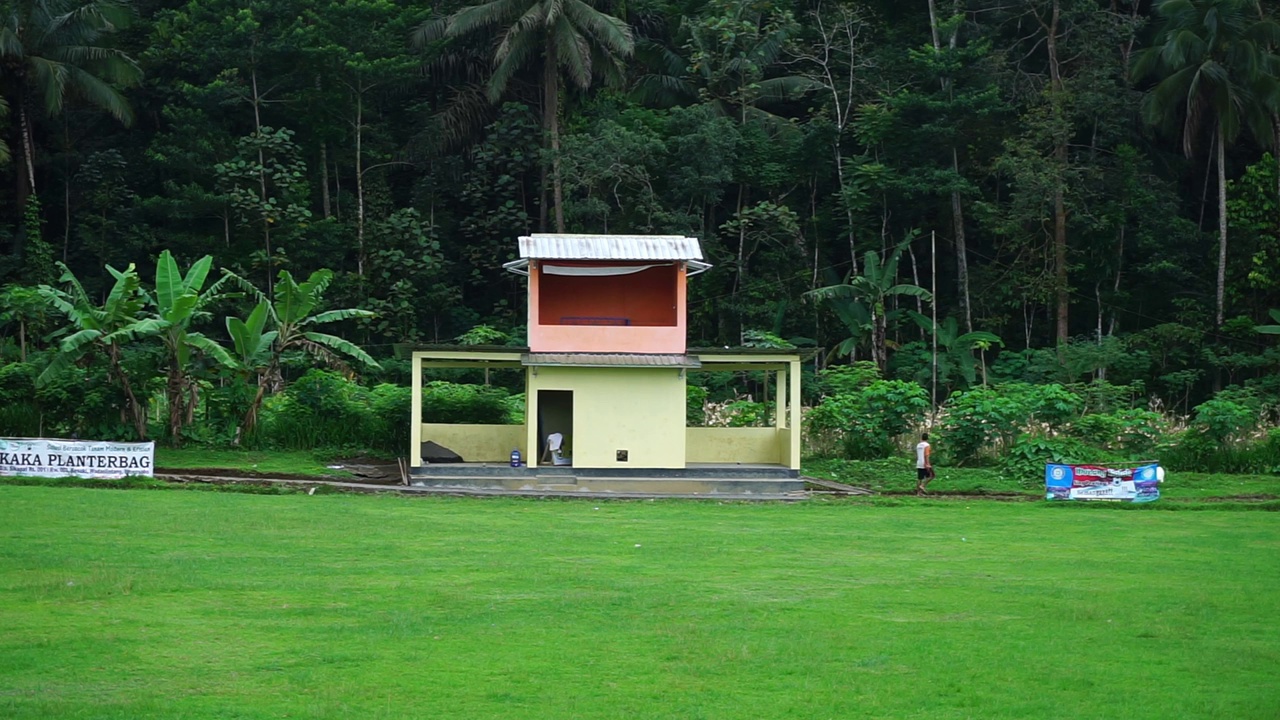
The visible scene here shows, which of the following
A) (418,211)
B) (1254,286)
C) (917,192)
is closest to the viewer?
(1254,286)

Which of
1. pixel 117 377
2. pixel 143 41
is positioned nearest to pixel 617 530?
pixel 117 377

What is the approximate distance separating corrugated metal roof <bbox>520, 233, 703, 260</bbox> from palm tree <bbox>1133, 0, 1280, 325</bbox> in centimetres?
2150

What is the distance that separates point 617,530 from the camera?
20.5 m

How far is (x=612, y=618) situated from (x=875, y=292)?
31.3m

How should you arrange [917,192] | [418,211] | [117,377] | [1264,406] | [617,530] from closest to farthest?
1. [617,530]
2. [117,377]
3. [1264,406]
4. [917,192]
5. [418,211]

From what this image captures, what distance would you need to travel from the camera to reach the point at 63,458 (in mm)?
25109

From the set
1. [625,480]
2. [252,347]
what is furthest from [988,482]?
[252,347]

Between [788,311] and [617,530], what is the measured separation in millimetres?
27794

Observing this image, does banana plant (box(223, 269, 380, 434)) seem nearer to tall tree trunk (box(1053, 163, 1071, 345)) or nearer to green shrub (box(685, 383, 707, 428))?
green shrub (box(685, 383, 707, 428))

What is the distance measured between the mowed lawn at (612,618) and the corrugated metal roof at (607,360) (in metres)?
6.65

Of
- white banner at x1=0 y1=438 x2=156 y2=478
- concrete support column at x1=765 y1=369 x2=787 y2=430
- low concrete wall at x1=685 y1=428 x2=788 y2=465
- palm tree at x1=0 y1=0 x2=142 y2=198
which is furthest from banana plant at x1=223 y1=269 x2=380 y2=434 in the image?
palm tree at x1=0 y1=0 x2=142 y2=198

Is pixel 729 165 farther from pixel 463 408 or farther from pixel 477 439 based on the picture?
pixel 477 439

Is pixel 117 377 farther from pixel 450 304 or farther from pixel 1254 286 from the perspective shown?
pixel 1254 286

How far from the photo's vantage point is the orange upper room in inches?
1134
